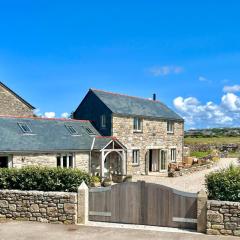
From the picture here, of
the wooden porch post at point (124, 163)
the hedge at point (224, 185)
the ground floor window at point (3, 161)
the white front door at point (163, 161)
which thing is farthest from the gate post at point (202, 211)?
the white front door at point (163, 161)

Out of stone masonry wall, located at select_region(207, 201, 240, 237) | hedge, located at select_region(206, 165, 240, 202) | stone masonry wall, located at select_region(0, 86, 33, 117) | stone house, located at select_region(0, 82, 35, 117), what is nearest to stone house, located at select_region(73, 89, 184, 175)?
stone house, located at select_region(0, 82, 35, 117)

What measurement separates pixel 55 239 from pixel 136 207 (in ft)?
10.8

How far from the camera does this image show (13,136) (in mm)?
24719

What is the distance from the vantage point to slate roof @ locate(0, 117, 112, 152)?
24206 mm

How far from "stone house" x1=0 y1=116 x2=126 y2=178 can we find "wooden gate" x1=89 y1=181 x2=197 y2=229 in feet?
36.0

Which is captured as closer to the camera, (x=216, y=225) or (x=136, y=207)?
(x=216, y=225)

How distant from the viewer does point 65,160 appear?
88.5 ft

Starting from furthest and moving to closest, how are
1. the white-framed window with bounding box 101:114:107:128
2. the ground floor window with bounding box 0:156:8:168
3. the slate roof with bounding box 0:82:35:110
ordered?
the white-framed window with bounding box 101:114:107:128
the slate roof with bounding box 0:82:35:110
the ground floor window with bounding box 0:156:8:168

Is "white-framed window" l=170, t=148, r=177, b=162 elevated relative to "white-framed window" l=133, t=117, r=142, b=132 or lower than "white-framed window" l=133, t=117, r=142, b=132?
lower

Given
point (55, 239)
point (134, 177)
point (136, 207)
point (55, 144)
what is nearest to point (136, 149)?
point (134, 177)

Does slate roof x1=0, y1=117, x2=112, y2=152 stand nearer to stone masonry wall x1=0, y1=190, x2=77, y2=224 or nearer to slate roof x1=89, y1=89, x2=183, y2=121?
slate roof x1=89, y1=89, x2=183, y2=121

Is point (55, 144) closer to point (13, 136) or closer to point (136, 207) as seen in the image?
point (13, 136)

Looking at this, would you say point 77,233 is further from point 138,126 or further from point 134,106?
point 134,106

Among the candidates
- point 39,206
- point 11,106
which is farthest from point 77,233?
point 11,106
